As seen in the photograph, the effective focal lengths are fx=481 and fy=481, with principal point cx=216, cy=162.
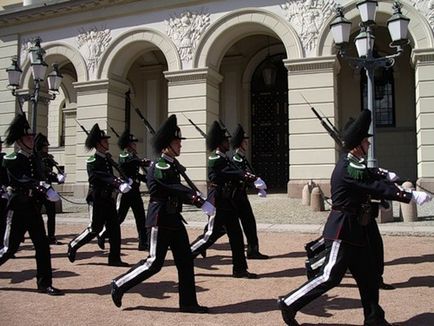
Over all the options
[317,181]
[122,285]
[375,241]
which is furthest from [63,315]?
[317,181]

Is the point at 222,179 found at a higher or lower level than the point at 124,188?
higher

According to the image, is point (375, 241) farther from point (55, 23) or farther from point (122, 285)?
point (55, 23)

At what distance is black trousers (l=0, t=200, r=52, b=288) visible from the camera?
19.2 ft

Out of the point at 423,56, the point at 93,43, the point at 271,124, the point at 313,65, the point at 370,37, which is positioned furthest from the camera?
the point at 271,124

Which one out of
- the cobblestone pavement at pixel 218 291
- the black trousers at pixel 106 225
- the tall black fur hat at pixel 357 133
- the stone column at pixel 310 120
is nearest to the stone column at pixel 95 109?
the stone column at pixel 310 120

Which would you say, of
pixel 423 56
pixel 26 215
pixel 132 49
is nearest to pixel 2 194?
pixel 26 215

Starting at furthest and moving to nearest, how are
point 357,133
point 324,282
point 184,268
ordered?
point 184,268
point 357,133
point 324,282

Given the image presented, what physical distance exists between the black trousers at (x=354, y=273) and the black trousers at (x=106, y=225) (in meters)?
3.77

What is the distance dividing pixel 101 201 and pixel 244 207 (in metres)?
2.28

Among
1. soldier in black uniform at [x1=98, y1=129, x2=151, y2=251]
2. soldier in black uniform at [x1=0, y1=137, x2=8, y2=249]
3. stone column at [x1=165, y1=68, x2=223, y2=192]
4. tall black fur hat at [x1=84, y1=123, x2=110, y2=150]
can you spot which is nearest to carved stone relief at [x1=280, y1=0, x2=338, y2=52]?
stone column at [x1=165, y1=68, x2=223, y2=192]

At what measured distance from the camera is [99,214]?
24.9 feet

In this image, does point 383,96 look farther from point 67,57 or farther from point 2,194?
point 2,194

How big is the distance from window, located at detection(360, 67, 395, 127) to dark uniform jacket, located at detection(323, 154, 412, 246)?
15338 mm

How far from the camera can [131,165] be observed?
9.02 metres
